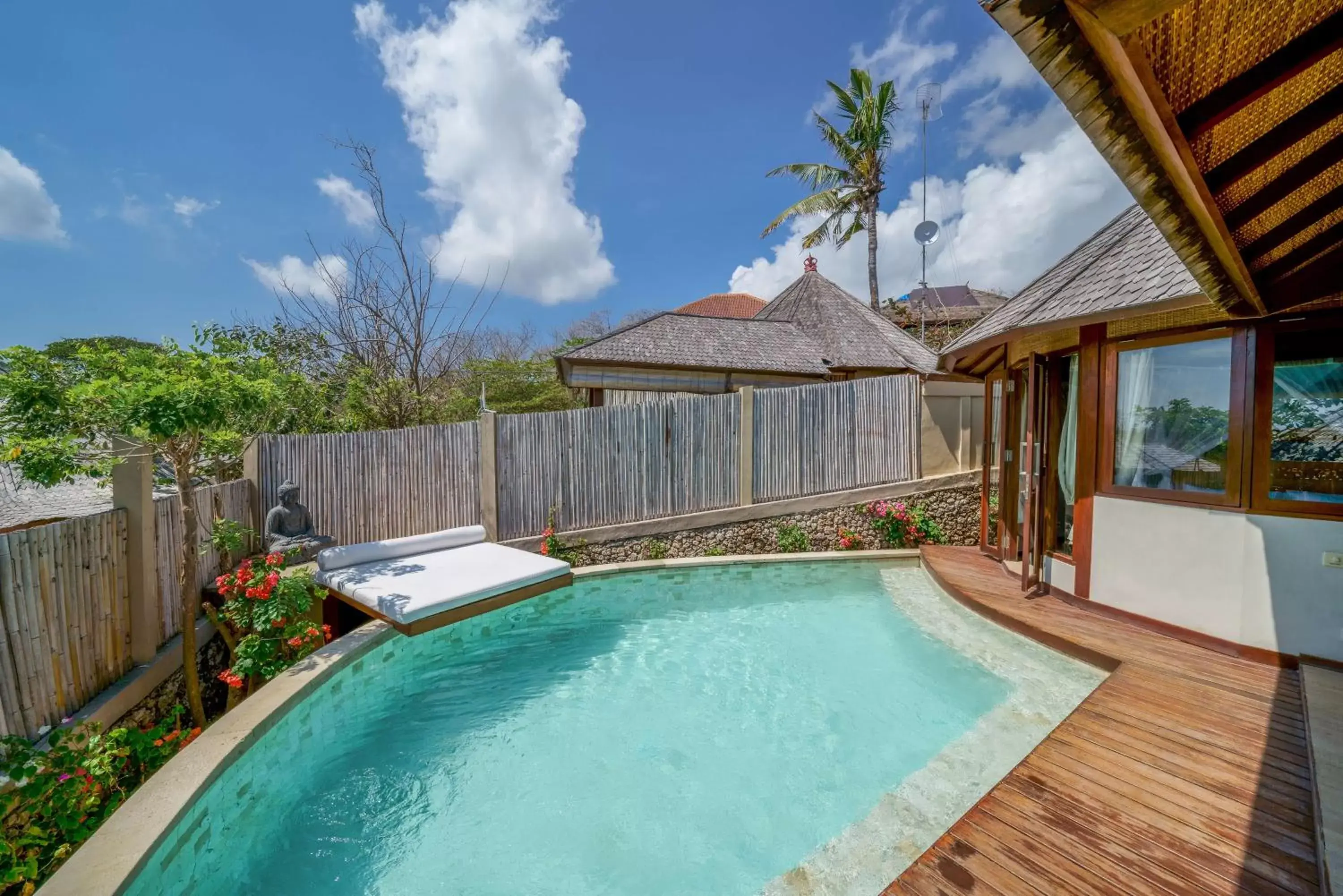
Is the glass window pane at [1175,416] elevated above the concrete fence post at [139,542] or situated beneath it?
elevated above

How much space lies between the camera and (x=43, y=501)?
21.0ft

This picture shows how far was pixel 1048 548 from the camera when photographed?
5.15 meters

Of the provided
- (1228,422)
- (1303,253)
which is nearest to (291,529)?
(1303,253)

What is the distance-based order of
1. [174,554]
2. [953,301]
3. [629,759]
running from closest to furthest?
[629,759] < [174,554] < [953,301]

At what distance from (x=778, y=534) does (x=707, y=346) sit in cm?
432

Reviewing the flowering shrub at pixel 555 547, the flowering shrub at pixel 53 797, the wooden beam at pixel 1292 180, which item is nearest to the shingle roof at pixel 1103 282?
the wooden beam at pixel 1292 180

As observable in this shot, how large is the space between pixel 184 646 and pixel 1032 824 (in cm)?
469

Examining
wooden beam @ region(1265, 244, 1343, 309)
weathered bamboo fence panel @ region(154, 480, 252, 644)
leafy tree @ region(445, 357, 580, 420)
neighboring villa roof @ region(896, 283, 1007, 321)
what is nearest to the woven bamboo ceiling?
wooden beam @ region(1265, 244, 1343, 309)

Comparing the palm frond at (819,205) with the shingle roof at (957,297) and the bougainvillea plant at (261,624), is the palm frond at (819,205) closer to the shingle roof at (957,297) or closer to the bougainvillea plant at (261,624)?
the shingle roof at (957,297)

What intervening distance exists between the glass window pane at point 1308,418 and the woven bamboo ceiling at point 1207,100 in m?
1.78

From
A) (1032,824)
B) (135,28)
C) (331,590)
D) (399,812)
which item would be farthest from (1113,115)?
(135,28)

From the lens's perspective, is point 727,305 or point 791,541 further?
point 727,305

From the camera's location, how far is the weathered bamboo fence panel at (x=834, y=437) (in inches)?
297

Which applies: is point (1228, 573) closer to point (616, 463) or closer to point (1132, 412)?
point (1132, 412)
